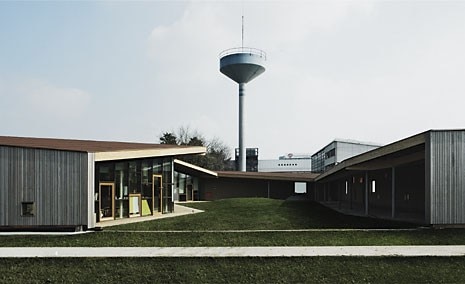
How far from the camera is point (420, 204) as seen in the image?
21.0 m

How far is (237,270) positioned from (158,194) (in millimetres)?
14054

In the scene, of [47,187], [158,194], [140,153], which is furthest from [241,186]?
[47,187]

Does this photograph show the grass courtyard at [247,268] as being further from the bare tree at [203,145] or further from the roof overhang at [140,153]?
the bare tree at [203,145]

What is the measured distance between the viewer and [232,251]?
36.1ft

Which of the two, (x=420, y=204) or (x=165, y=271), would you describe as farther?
(x=420, y=204)

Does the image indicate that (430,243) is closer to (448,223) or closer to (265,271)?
(448,223)

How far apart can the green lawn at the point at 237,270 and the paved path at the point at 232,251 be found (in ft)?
1.35

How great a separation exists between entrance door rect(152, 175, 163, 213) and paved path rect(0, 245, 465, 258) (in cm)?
1080

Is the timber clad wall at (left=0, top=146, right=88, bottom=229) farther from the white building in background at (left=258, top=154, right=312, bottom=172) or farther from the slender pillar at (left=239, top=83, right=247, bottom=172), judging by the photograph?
the white building in background at (left=258, top=154, right=312, bottom=172)

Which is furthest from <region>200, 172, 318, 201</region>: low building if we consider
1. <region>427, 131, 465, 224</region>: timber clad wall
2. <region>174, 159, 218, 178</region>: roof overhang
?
<region>427, 131, 465, 224</region>: timber clad wall

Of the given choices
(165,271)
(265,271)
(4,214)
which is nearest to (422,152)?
(265,271)

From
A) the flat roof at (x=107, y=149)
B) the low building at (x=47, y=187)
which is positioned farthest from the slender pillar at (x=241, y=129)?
the low building at (x=47, y=187)

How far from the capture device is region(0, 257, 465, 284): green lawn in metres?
9.01

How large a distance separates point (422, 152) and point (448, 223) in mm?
3075
